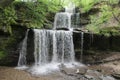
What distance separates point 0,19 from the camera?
1236 centimetres

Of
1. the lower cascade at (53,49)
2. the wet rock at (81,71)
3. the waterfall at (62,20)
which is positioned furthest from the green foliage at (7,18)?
the waterfall at (62,20)

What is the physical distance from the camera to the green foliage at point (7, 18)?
12375mm

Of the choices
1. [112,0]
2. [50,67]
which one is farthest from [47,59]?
[112,0]

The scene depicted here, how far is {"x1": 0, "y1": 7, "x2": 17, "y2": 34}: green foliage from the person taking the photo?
12375 mm

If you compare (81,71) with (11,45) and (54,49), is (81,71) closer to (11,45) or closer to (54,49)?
(54,49)

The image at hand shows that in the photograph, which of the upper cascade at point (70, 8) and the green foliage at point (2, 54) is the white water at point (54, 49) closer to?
the green foliage at point (2, 54)

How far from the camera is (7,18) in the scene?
1276 cm

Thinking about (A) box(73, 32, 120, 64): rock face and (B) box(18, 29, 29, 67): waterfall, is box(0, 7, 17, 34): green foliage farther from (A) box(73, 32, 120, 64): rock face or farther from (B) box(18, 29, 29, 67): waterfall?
(A) box(73, 32, 120, 64): rock face

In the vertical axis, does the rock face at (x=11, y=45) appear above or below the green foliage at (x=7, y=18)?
below

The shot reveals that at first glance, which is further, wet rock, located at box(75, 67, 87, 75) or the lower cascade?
the lower cascade

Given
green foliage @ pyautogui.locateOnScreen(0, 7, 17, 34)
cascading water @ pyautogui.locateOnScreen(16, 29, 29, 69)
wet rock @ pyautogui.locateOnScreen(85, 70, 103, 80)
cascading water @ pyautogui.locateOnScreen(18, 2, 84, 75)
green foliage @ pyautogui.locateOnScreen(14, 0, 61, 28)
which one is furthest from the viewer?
green foliage @ pyautogui.locateOnScreen(14, 0, 61, 28)

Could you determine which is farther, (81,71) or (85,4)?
(85,4)

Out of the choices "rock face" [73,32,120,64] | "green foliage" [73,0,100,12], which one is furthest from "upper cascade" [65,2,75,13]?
"rock face" [73,32,120,64]

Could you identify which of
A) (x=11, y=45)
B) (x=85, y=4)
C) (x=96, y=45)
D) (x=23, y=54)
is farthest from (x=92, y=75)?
(x=85, y=4)
